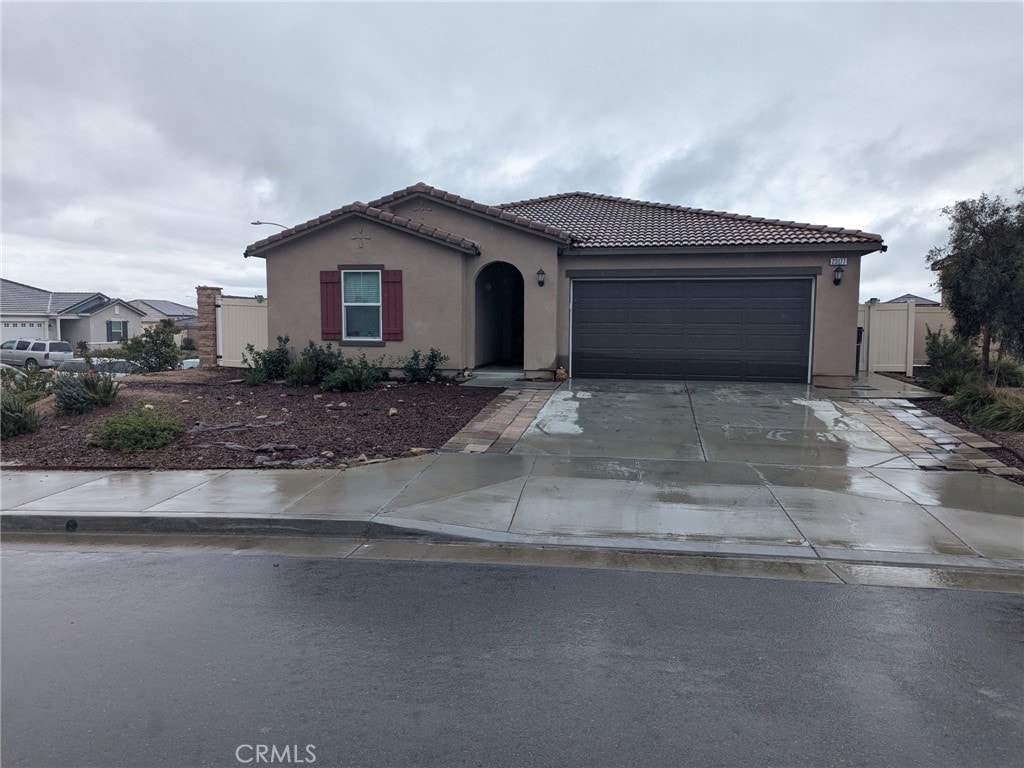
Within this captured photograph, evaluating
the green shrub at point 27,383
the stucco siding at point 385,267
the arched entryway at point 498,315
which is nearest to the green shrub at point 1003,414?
the arched entryway at point 498,315

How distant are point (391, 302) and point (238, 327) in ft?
20.0

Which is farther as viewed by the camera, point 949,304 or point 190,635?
point 949,304

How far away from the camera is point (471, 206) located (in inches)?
624

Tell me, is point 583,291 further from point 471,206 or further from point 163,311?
point 163,311

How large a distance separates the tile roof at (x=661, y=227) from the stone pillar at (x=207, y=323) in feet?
29.5

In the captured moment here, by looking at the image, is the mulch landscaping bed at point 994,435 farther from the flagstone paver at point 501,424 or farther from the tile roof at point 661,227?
the flagstone paver at point 501,424

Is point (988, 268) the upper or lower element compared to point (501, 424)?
upper

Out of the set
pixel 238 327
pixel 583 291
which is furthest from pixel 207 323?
pixel 583 291

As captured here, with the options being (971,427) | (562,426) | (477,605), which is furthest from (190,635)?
(971,427)

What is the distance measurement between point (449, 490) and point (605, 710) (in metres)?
4.36

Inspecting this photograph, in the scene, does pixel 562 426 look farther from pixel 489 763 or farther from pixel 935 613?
pixel 489 763

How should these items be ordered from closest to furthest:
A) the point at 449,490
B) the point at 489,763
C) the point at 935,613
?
1. the point at 489,763
2. the point at 935,613
3. the point at 449,490

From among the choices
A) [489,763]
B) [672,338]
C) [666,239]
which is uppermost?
[666,239]

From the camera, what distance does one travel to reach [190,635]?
14.4ft
